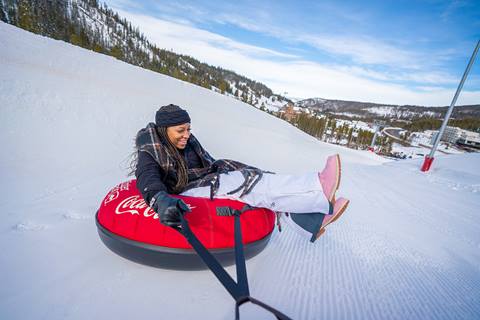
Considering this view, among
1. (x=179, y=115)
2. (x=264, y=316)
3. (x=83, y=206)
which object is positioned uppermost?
(x=179, y=115)

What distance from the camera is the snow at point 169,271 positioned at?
1601 mm

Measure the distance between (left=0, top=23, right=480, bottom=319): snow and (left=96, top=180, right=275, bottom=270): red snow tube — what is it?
0.19 meters

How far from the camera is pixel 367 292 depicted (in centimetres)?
192

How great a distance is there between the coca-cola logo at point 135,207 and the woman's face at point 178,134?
24.9 inches

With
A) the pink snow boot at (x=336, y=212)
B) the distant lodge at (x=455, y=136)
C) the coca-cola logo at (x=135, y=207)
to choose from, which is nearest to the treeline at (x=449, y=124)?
the distant lodge at (x=455, y=136)

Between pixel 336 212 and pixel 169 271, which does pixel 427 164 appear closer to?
pixel 336 212

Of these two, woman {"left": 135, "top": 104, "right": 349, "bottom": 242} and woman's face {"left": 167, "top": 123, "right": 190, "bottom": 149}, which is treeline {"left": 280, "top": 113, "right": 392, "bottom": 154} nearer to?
woman {"left": 135, "top": 104, "right": 349, "bottom": 242}

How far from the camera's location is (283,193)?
204 centimetres

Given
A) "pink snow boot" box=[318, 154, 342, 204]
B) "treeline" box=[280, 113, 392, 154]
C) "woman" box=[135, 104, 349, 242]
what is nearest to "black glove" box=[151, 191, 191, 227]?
"woman" box=[135, 104, 349, 242]

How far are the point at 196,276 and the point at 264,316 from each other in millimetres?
591

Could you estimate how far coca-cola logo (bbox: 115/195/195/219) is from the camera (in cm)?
176

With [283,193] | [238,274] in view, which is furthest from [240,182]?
[238,274]

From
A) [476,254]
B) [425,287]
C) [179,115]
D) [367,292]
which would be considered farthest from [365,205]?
[179,115]

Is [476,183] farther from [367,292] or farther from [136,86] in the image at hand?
[136,86]
